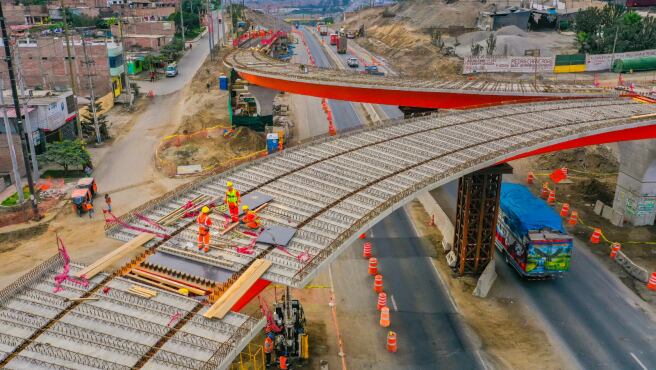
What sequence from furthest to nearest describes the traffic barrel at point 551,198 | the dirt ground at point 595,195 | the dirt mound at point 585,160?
the dirt mound at point 585,160 → the traffic barrel at point 551,198 → the dirt ground at point 595,195

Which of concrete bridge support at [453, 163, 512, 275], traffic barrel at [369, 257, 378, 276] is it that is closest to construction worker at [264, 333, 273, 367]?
traffic barrel at [369, 257, 378, 276]

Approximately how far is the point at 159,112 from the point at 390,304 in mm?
57182

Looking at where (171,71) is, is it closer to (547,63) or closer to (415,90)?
(415,90)

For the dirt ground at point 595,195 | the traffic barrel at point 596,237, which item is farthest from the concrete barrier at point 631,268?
the traffic barrel at point 596,237

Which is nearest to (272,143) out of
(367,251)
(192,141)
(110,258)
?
(192,141)

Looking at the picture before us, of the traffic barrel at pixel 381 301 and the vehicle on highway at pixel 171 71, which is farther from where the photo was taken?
the vehicle on highway at pixel 171 71

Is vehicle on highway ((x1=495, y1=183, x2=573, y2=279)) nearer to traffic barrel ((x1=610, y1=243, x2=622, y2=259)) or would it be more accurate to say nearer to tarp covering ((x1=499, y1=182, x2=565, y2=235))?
tarp covering ((x1=499, y1=182, x2=565, y2=235))

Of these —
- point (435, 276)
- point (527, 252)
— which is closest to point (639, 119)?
point (527, 252)

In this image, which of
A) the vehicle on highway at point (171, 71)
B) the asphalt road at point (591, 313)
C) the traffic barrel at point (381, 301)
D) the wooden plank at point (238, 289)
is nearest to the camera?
the wooden plank at point (238, 289)

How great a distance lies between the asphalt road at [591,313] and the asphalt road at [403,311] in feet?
15.8

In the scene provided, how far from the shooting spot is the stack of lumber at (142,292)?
2083cm

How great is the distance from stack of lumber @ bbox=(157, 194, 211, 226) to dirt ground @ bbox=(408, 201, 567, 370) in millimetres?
16728

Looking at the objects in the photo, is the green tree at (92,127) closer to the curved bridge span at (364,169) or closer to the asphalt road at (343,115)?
the asphalt road at (343,115)

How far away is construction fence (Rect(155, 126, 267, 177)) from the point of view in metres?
56.0
